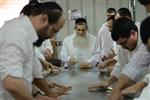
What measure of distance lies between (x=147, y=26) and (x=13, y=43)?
65 cm

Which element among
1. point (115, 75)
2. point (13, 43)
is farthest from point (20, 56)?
point (115, 75)

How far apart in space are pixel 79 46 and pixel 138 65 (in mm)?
2438

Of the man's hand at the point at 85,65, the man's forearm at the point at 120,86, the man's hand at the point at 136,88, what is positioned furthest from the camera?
the man's hand at the point at 85,65

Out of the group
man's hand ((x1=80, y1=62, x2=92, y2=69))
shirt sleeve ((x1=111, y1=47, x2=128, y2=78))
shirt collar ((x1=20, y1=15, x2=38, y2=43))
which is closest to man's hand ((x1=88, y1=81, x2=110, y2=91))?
shirt sleeve ((x1=111, y1=47, x2=128, y2=78))

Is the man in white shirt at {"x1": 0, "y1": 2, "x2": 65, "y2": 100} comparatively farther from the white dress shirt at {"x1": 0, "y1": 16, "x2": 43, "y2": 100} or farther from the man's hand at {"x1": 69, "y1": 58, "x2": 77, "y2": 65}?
the man's hand at {"x1": 69, "y1": 58, "x2": 77, "y2": 65}

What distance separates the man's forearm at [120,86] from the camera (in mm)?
2170

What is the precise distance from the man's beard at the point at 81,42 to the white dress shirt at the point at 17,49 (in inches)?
113

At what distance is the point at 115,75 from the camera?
9.36 feet

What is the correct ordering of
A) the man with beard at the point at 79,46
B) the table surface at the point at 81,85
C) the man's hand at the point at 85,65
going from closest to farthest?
the table surface at the point at 81,85 < the man's hand at the point at 85,65 < the man with beard at the point at 79,46

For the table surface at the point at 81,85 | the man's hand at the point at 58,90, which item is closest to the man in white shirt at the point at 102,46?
the table surface at the point at 81,85

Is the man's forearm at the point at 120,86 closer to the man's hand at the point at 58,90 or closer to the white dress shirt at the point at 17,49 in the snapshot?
the man's hand at the point at 58,90

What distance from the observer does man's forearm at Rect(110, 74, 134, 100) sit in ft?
7.12

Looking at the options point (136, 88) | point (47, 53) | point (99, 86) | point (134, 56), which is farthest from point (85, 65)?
point (136, 88)

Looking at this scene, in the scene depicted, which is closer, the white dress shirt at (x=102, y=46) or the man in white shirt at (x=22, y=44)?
the man in white shirt at (x=22, y=44)
